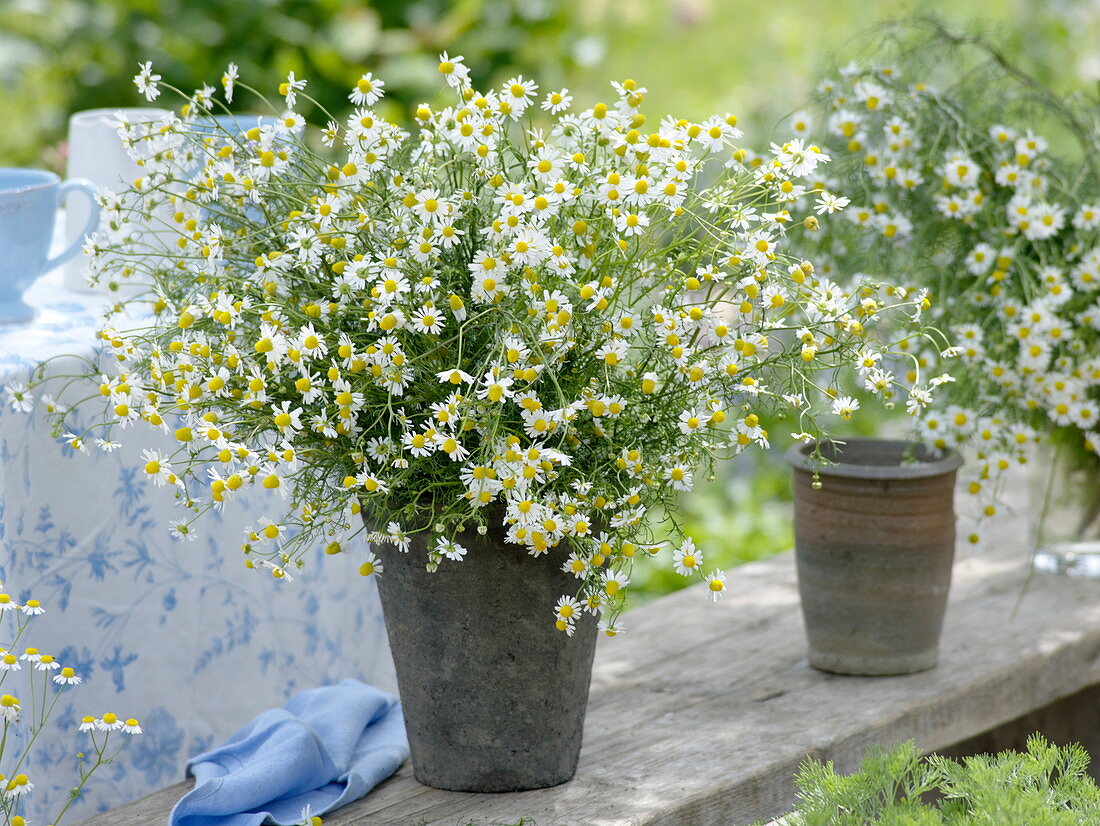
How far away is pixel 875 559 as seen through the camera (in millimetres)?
1711

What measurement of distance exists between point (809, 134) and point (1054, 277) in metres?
0.46

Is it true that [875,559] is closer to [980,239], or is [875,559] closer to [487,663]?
[980,239]

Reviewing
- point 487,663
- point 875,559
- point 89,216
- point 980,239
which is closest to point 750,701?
point 875,559

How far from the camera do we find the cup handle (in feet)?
5.40

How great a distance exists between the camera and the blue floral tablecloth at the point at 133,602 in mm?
1486

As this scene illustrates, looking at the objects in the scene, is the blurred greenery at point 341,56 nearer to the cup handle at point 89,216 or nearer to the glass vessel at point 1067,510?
the glass vessel at point 1067,510

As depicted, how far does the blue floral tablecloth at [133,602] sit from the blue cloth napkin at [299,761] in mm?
125

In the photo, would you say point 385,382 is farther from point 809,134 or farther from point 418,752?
point 809,134

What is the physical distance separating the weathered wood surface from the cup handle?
2.32ft

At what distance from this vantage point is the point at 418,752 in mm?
1470

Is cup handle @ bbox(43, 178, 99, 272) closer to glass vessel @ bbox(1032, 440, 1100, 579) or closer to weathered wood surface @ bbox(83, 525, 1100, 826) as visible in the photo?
weathered wood surface @ bbox(83, 525, 1100, 826)

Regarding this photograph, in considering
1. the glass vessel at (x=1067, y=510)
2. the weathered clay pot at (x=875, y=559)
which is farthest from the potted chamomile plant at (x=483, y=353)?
the glass vessel at (x=1067, y=510)

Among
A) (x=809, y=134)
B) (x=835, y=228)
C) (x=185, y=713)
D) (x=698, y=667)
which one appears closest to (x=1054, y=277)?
(x=835, y=228)

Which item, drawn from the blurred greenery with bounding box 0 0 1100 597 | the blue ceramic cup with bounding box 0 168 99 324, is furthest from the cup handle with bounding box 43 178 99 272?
the blurred greenery with bounding box 0 0 1100 597
